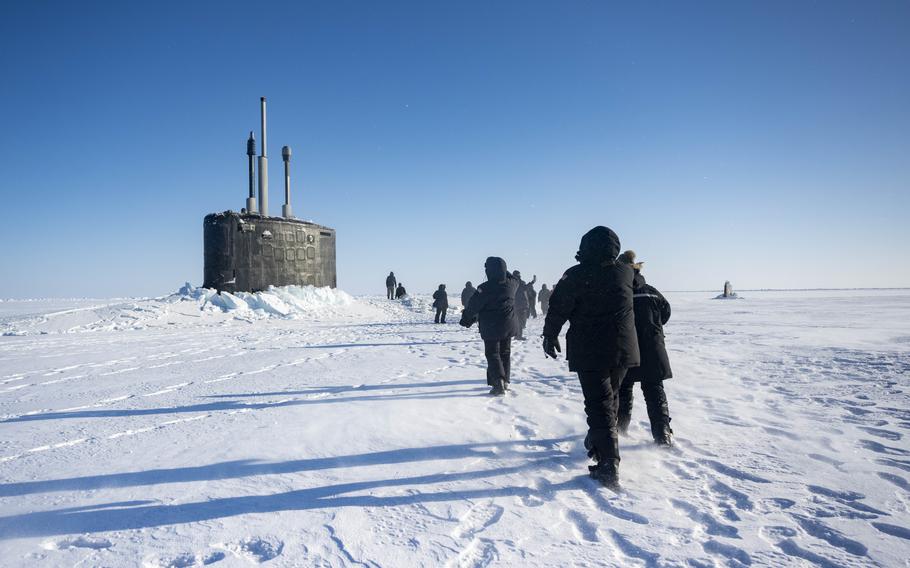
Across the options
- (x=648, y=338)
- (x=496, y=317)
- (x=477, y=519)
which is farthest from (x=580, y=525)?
(x=496, y=317)

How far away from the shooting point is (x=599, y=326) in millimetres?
3281

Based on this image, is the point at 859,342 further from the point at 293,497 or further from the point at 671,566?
the point at 293,497

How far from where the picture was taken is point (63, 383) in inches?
254

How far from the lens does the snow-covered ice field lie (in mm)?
2322

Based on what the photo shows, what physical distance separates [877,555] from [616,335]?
1700 millimetres

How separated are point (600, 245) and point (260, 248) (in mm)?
17639

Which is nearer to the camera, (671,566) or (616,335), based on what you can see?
(671,566)

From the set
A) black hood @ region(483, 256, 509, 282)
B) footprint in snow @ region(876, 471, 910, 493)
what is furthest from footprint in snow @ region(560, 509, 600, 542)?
black hood @ region(483, 256, 509, 282)

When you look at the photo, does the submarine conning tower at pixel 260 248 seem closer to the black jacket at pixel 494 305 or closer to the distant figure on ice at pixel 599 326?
the black jacket at pixel 494 305

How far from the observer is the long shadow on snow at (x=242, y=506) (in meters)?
2.45

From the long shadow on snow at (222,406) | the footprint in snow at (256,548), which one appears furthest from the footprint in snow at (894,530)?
the long shadow on snow at (222,406)

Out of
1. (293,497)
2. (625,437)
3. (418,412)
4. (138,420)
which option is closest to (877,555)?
(625,437)

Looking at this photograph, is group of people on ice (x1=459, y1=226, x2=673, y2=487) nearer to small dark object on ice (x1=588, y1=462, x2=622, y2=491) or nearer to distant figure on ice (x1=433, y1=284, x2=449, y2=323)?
small dark object on ice (x1=588, y1=462, x2=622, y2=491)

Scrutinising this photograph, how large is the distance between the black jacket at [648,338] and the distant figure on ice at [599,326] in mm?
563
